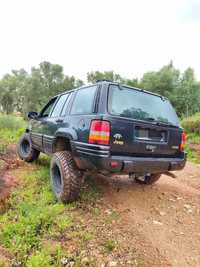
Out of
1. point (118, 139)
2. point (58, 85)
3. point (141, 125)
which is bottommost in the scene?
point (118, 139)

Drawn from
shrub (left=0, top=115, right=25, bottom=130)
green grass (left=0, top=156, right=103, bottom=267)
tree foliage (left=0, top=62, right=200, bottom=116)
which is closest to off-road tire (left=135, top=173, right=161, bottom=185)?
green grass (left=0, top=156, right=103, bottom=267)

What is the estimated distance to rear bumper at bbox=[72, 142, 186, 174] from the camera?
303 centimetres

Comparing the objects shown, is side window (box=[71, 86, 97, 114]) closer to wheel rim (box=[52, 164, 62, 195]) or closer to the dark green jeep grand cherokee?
the dark green jeep grand cherokee

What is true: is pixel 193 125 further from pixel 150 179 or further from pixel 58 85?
pixel 58 85

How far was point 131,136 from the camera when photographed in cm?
324

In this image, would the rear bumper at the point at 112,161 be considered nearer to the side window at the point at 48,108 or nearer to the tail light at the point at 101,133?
the tail light at the point at 101,133

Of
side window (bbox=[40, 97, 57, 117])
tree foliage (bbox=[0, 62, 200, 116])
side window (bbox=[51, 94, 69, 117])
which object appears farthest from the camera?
tree foliage (bbox=[0, 62, 200, 116])

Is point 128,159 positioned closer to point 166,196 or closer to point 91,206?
point 91,206

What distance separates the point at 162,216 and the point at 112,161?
1.38 m

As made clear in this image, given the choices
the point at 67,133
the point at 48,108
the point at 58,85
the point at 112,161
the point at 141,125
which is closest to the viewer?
the point at 112,161

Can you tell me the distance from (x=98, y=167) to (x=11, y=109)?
124ft

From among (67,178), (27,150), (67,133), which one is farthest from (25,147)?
(67,178)

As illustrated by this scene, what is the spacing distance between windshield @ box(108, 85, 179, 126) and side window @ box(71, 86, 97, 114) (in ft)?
1.19

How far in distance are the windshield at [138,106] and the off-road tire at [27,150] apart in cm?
337
